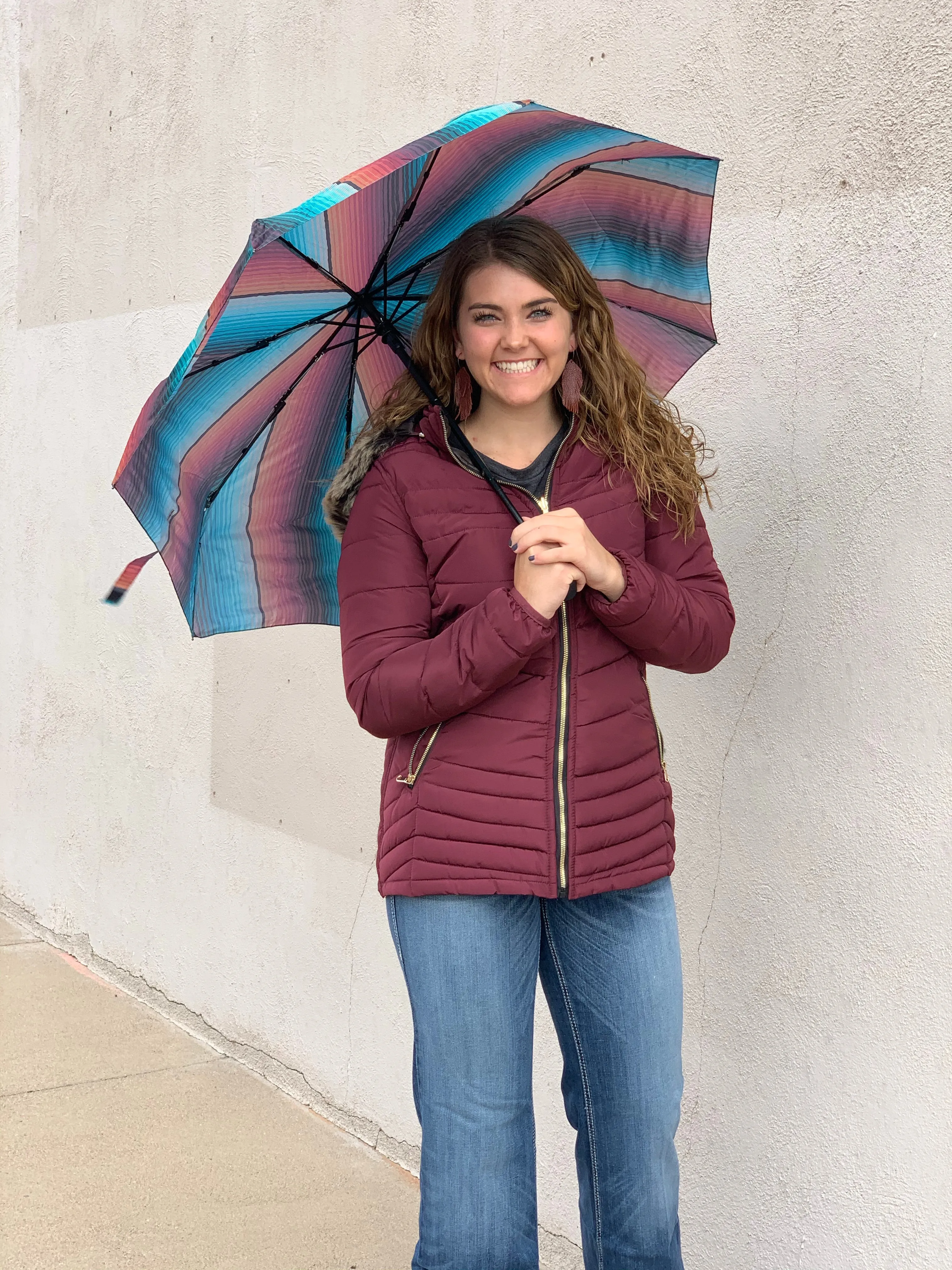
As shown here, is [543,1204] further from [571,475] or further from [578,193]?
[578,193]

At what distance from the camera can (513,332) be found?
77.8 inches

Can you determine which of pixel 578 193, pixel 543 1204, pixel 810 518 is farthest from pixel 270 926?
pixel 578 193

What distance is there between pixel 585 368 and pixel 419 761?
67 centimetres

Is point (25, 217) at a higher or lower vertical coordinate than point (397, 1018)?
higher

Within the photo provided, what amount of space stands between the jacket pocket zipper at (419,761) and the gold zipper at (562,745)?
0.17 metres

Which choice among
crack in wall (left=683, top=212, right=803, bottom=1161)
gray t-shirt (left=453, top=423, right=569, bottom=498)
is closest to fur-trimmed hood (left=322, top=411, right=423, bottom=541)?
gray t-shirt (left=453, top=423, right=569, bottom=498)

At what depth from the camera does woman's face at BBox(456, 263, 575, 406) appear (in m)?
1.98

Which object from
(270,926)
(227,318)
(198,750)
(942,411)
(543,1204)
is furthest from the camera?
(198,750)

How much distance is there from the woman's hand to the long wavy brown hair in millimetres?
220

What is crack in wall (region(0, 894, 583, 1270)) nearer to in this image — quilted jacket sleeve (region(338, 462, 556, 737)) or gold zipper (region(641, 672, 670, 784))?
gold zipper (region(641, 672, 670, 784))

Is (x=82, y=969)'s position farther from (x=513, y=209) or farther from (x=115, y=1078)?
(x=513, y=209)

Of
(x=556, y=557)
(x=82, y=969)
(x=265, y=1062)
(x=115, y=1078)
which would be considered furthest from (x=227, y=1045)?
(x=556, y=557)

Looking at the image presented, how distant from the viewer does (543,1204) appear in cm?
299

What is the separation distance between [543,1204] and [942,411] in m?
1.90
